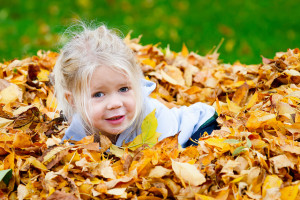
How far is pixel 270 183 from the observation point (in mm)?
1499

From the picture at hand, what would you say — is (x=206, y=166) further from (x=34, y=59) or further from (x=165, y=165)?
(x=34, y=59)

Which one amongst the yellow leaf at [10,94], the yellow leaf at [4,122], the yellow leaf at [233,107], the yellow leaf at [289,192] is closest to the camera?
the yellow leaf at [289,192]

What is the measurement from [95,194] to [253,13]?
15.4 ft

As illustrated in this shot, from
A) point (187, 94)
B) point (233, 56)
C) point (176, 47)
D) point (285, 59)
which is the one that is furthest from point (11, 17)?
point (285, 59)

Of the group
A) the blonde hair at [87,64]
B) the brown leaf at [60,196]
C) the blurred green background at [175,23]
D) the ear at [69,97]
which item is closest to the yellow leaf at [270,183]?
the brown leaf at [60,196]

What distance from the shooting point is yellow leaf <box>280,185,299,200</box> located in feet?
4.74

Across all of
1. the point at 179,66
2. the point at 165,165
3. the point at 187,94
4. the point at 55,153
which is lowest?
the point at 165,165

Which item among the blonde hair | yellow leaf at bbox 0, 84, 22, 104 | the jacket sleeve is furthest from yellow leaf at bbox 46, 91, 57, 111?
the jacket sleeve

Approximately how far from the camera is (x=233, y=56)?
Answer: 453 centimetres

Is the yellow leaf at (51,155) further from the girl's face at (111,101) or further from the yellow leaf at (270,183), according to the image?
the yellow leaf at (270,183)

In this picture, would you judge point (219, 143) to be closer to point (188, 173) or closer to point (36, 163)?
point (188, 173)

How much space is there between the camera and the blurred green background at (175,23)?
187 inches

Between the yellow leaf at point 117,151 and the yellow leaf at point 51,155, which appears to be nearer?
the yellow leaf at point 51,155

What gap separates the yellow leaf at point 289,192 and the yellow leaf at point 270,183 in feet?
0.09
